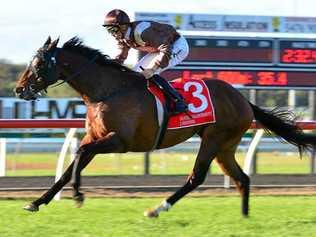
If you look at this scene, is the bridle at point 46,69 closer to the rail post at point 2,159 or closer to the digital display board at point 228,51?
the rail post at point 2,159

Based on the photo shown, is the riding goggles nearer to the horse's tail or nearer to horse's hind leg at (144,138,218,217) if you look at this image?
horse's hind leg at (144,138,218,217)

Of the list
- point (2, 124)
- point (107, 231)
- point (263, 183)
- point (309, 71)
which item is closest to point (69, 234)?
point (107, 231)

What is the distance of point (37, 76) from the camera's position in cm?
670

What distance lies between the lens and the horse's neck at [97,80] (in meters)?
6.78

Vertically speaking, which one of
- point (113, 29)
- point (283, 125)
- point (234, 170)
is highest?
point (113, 29)

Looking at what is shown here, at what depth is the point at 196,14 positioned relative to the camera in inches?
651

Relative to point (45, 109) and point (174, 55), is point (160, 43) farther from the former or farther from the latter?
point (45, 109)

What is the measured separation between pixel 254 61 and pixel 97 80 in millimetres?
8803

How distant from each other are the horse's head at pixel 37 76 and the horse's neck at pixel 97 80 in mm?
182

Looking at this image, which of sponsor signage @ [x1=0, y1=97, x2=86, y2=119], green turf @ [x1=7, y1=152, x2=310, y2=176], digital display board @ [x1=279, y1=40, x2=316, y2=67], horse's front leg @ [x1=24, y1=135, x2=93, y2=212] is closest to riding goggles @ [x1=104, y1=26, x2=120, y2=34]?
horse's front leg @ [x1=24, y1=135, x2=93, y2=212]

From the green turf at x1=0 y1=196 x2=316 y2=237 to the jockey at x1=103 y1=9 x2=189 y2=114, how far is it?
1048 mm

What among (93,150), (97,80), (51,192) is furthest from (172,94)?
(51,192)

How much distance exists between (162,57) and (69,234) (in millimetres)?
1982

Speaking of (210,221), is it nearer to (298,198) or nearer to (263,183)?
(298,198)
